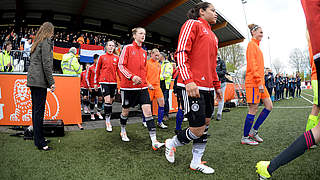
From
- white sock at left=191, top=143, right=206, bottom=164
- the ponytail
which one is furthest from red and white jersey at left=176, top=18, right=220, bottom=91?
white sock at left=191, top=143, right=206, bottom=164

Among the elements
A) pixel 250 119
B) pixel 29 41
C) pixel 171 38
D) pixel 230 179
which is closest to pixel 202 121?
pixel 230 179

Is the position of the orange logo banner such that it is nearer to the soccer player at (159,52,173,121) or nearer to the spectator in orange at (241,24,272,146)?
the soccer player at (159,52,173,121)

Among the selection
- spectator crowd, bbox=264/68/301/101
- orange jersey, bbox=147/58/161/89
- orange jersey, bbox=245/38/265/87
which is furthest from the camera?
spectator crowd, bbox=264/68/301/101

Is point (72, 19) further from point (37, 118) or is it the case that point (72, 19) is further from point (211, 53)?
point (211, 53)

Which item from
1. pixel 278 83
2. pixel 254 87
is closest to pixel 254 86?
pixel 254 87

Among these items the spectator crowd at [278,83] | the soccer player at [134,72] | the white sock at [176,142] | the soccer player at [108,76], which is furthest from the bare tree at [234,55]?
the white sock at [176,142]

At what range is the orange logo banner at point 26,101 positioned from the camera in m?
5.15

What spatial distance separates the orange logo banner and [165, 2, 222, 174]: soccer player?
12.8 ft

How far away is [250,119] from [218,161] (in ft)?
4.31

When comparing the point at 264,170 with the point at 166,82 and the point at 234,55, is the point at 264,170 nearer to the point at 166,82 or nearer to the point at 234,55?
the point at 166,82

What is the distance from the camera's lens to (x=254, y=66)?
12.1 feet

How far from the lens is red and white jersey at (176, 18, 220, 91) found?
7.65 feet

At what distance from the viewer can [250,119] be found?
375cm

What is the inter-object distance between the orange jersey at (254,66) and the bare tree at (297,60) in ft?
206
